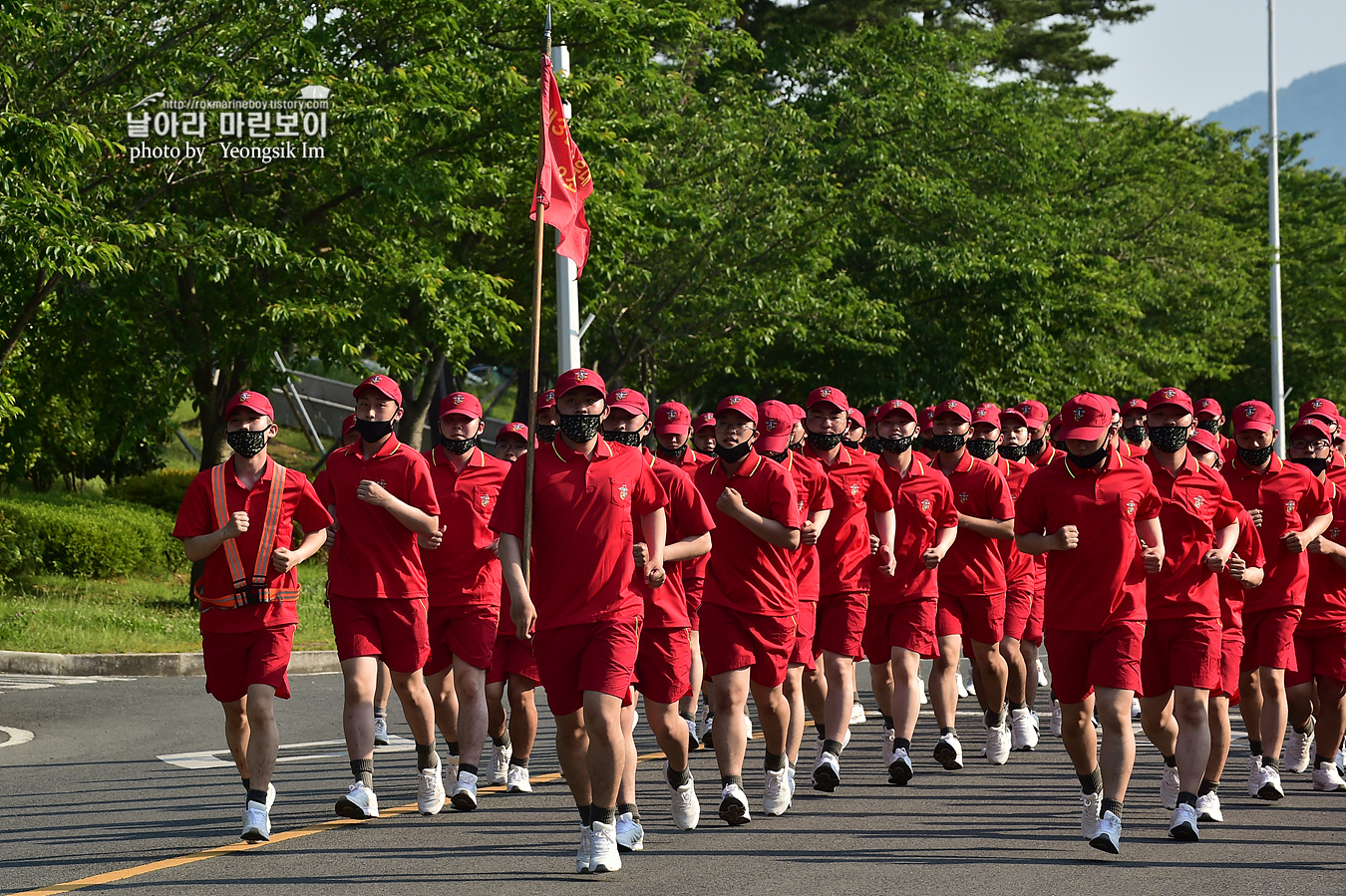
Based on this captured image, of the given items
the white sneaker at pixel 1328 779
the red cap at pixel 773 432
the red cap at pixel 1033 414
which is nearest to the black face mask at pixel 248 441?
the red cap at pixel 773 432

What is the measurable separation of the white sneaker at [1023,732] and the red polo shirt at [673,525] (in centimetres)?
372

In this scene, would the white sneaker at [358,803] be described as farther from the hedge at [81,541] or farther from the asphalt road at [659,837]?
the hedge at [81,541]

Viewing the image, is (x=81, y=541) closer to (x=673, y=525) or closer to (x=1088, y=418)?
(x=673, y=525)

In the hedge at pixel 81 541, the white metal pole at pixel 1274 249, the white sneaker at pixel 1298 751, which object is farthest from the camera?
the white metal pole at pixel 1274 249

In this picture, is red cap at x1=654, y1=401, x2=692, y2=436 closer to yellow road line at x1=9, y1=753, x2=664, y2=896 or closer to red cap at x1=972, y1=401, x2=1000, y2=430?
red cap at x1=972, y1=401, x2=1000, y2=430

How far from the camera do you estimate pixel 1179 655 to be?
729 cm

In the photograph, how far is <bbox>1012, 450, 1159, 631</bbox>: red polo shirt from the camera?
23.4ft

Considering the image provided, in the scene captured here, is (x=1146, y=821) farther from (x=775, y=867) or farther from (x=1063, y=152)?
(x=1063, y=152)

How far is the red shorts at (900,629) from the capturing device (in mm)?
9203

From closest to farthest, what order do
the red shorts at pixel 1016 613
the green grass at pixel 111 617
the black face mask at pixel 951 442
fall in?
the black face mask at pixel 951 442
the red shorts at pixel 1016 613
the green grass at pixel 111 617

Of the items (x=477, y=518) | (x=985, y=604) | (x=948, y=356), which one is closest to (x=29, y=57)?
(x=477, y=518)

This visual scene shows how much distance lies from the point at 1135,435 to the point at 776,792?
4138 mm

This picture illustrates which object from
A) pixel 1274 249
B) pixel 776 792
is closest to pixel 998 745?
pixel 776 792

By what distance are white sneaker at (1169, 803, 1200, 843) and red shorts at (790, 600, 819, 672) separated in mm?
1921
